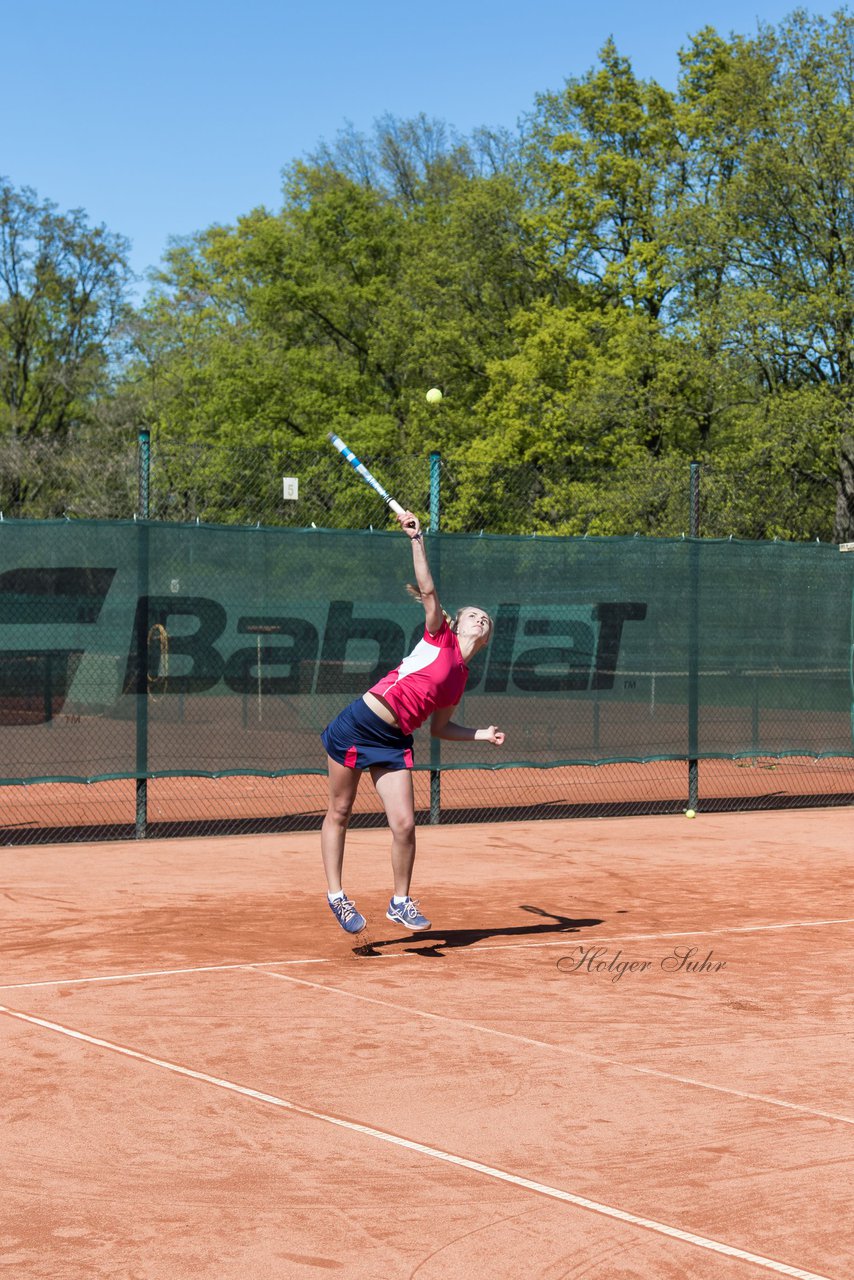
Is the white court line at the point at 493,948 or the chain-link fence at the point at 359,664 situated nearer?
the white court line at the point at 493,948

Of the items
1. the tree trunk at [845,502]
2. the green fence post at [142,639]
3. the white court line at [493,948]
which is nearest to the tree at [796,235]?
the tree trunk at [845,502]

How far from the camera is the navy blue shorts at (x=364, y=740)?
7461mm

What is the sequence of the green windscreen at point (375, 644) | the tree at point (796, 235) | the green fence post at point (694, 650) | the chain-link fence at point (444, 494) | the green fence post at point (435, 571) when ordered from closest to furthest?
the green windscreen at point (375, 644) → the green fence post at point (435, 571) → the green fence post at point (694, 650) → the chain-link fence at point (444, 494) → the tree at point (796, 235)

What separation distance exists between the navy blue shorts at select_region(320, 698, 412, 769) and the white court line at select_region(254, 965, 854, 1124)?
110 cm

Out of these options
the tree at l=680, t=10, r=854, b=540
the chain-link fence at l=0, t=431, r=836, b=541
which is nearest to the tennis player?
the chain-link fence at l=0, t=431, r=836, b=541

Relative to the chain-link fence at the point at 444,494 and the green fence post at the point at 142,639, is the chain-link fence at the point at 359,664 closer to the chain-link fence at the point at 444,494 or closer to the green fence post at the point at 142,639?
the green fence post at the point at 142,639

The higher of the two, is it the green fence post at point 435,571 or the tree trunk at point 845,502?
the tree trunk at point 845,502

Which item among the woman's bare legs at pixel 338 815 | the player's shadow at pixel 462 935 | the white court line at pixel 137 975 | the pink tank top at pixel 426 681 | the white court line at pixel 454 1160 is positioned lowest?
the player's shadow at pixel 462 935

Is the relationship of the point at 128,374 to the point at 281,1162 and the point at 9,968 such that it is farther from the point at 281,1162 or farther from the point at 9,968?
the point at 281,1162

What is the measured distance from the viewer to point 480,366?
35.5m

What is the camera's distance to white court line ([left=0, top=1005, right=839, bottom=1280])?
3674 millimetres

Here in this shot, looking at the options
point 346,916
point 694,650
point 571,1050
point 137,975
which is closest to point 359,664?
point 694,650

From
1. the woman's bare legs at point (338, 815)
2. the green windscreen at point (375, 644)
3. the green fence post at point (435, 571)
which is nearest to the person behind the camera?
the woman's bare legs at point (338, 815)

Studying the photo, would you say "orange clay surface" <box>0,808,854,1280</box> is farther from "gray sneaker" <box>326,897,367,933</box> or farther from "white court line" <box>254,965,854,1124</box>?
"gray sneaker" <box>326,897,367,933</box>
